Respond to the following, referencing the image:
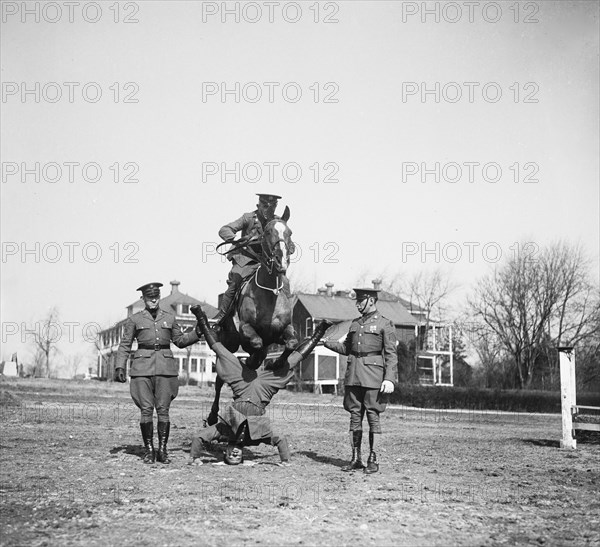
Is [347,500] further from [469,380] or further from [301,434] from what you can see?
[469,380]

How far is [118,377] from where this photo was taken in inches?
390

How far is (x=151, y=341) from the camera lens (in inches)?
397

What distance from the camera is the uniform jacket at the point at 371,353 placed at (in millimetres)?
9609

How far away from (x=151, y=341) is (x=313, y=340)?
2.29 m

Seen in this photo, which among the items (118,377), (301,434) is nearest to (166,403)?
(118,377)

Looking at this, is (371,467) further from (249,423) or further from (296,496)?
(296,496)

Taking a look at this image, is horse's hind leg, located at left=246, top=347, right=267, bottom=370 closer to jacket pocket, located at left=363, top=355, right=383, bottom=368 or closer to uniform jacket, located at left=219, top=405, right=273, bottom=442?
uniform jacket, located at left=219, top=405, right=273, bottom=442

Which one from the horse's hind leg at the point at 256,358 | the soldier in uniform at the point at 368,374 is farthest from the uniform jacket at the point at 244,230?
the soldier in uniform at the point at 368,374

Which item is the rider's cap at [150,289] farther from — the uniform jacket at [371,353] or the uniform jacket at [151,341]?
the uniform jacket at [371,353]

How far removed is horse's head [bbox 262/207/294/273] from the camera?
927 centimetres

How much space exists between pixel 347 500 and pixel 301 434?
8.00m

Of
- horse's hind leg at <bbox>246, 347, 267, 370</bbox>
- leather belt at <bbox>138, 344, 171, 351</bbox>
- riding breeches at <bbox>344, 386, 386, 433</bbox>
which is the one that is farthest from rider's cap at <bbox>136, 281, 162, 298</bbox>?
riding breeches at <bbox>344, 386, 386, 433</bbox>

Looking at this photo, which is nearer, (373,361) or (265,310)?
(373,361)

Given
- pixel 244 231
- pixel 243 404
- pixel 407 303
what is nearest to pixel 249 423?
pixel 243 404
